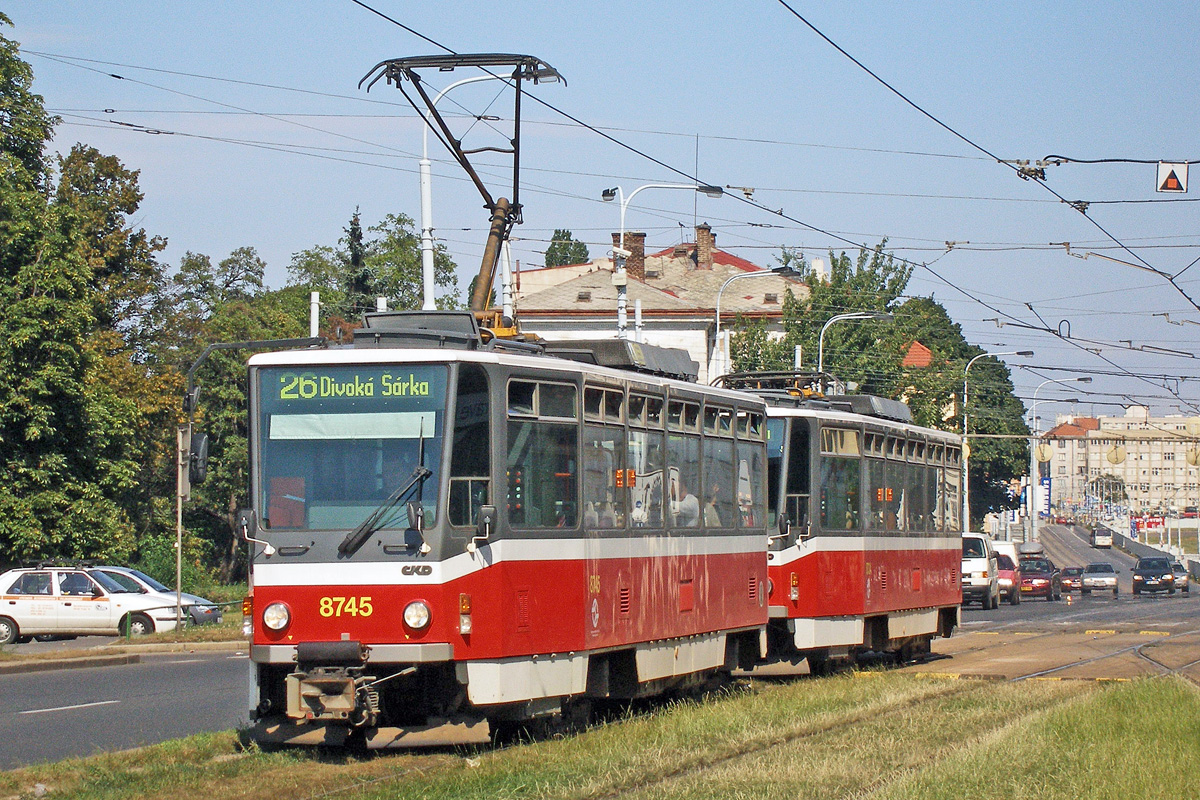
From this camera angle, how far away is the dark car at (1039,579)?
5431 centimetres

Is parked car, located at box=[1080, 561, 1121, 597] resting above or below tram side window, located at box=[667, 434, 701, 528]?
below

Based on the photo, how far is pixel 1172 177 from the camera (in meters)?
24.1

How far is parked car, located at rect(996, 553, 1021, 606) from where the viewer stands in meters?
47.0

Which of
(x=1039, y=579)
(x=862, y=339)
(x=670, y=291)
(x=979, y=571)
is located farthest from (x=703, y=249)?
(x=979, y=571)

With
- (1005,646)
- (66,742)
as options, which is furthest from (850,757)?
(1005,646)

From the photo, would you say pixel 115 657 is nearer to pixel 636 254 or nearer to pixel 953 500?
pixel 953 500

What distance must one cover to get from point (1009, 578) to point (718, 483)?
33.9 m

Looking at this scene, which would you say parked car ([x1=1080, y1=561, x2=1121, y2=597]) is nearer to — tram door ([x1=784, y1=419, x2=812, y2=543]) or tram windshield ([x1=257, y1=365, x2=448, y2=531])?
tram door ([x1=784, y1=419, x2=812, y2=543])

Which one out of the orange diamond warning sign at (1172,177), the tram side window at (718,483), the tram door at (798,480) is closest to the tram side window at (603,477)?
the tram side window at (718,483)

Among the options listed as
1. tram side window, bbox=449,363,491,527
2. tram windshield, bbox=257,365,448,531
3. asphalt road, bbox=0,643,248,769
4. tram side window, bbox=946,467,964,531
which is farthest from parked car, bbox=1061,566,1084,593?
tram windshield, bbox=257,365,448,531

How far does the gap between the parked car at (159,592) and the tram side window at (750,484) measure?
642 inches

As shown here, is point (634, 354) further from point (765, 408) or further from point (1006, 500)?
point (1006, 500)

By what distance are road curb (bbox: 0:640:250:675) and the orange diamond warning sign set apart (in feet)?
50.1

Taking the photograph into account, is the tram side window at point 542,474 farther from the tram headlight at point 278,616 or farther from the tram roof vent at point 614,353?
the tram headlight at point 278,616
